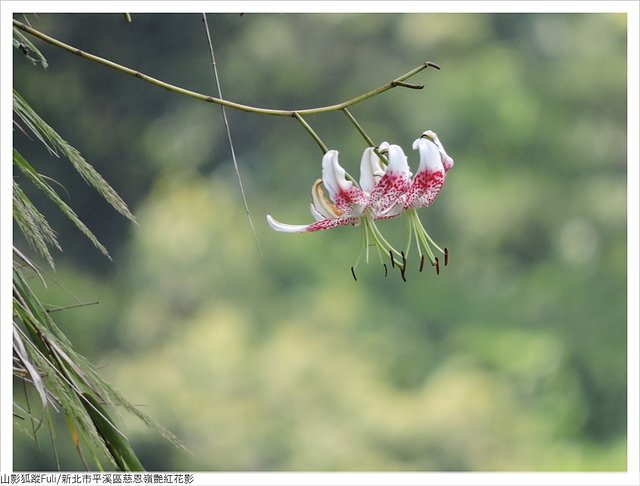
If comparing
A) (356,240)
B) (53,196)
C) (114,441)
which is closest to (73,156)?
(53,196)

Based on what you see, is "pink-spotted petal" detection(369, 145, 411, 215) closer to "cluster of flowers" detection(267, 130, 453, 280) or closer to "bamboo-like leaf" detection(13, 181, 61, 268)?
"cluster of flowers" detection(267, 130, 453, 280)

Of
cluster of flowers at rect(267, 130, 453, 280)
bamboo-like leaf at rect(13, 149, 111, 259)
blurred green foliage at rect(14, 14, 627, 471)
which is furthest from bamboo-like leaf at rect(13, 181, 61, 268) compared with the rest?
blurred green foliage at rect(14, 14, 627, 471)

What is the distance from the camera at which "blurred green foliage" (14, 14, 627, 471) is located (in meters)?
4.23

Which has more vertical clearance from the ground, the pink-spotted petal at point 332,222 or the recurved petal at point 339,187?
the recurved petal at point 339,187

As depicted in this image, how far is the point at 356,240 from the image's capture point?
4.46 meters

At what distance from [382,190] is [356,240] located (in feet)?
12.7

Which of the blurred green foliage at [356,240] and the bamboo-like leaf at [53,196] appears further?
the blurred green foliage at [356,240]

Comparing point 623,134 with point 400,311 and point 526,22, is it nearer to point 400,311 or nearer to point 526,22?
point 526,22

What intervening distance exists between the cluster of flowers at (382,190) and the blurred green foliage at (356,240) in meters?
3.51

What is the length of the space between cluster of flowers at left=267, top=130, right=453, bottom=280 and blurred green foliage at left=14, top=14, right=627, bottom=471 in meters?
3.51

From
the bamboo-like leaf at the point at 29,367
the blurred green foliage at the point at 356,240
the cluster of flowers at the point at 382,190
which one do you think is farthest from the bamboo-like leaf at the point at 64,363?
the blurred green foliage at the point at 356,240

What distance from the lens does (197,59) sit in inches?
180

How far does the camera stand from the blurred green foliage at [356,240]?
13.9 ft

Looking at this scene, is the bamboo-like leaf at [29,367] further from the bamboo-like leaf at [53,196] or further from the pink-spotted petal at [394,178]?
the pink-spotted petal at [394,178]
